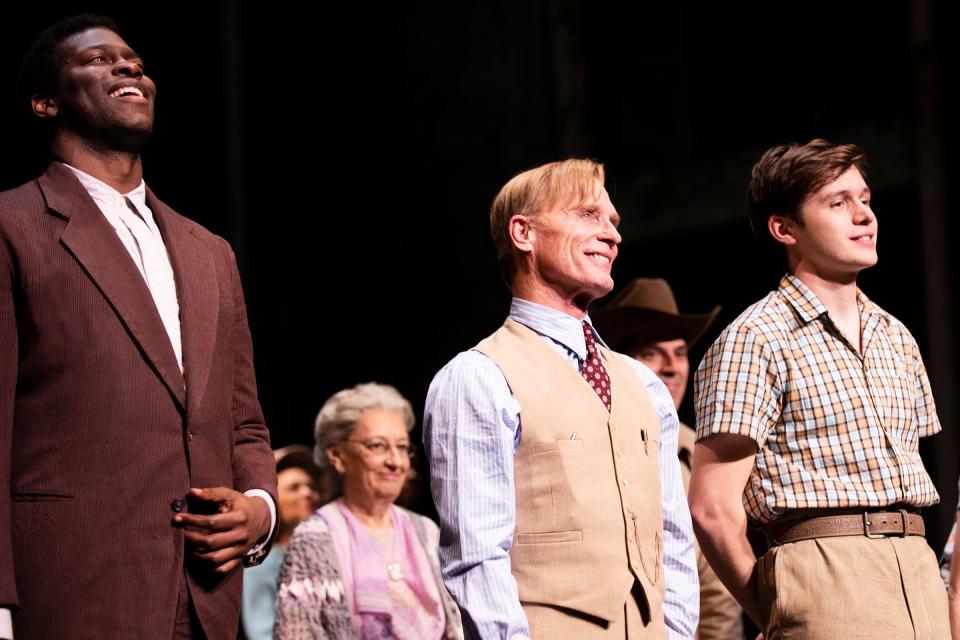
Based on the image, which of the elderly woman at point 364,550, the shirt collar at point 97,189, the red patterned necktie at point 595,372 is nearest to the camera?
the shirt collar at point 97,189

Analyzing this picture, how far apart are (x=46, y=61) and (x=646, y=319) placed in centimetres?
242

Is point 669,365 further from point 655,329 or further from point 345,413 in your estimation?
point 345,413

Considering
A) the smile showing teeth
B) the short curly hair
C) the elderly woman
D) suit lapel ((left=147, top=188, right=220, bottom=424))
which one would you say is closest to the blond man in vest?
suit lapel ((left=147, top=188, right=220, bottom=424))

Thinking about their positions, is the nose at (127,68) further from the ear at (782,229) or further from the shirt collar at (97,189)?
the ear at (782,229)

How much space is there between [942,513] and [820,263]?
8.26 feet

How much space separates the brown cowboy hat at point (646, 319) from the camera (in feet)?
13.8

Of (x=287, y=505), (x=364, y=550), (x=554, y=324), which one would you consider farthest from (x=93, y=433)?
(x=287, y=505)

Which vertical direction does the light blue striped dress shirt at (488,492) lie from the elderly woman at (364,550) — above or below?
above

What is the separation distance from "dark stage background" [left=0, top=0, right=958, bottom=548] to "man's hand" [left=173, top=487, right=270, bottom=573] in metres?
2.67

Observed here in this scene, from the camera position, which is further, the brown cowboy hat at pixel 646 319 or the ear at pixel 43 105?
the brown cowboy hat at pixel 646 319

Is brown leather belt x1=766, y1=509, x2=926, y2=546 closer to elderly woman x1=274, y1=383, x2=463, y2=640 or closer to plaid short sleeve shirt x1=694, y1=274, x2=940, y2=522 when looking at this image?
plaid short sleeve shirt x1=694, y1=274, x2=940, y2=522

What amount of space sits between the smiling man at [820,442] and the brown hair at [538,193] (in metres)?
0.49

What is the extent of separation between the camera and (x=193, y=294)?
212cm

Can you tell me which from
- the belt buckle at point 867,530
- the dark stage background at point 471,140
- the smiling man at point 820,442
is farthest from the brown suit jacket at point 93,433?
the dark stage background at point 471,140
